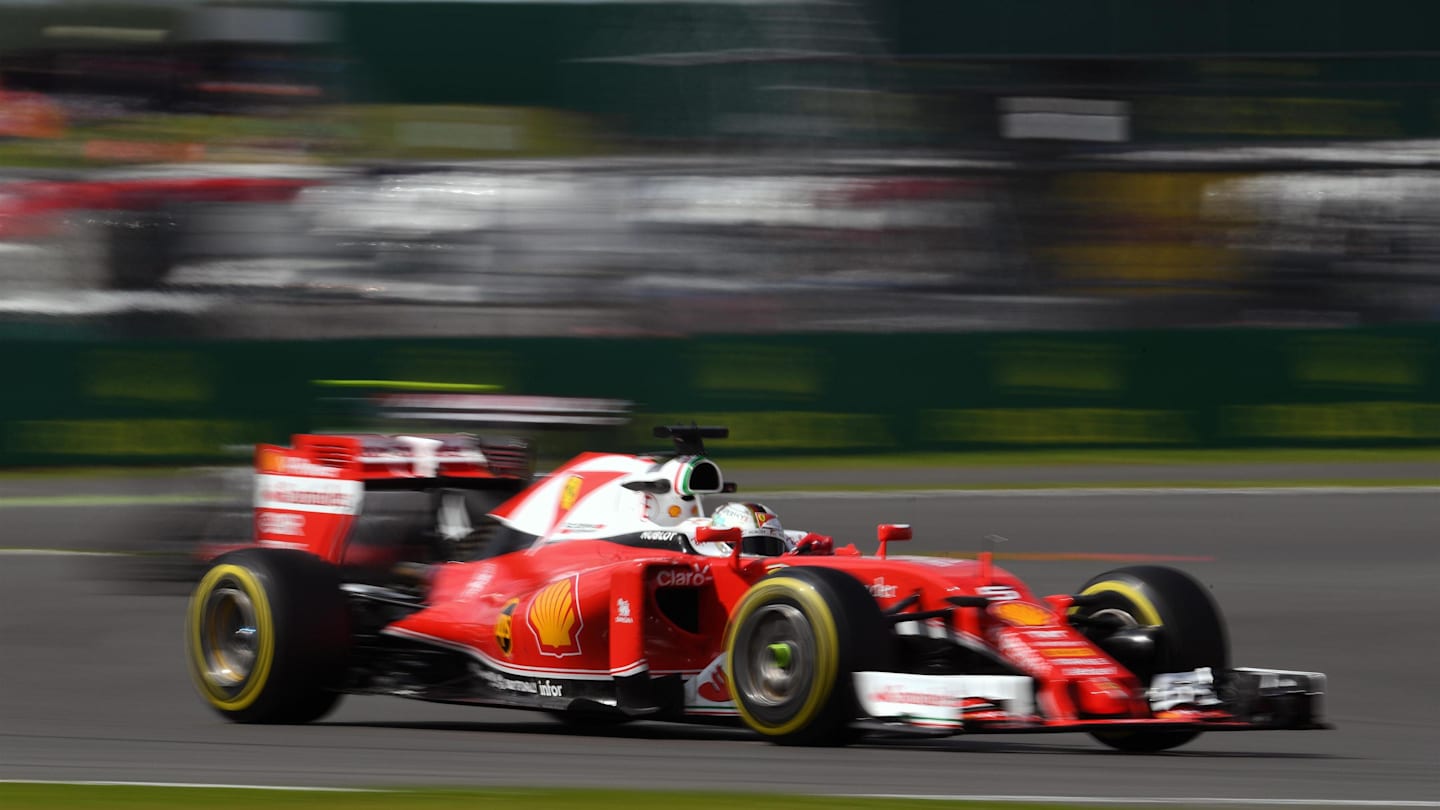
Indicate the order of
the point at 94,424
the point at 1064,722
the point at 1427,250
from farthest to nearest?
the point at 1427,250, the point at 94,424, the point at 1064,722

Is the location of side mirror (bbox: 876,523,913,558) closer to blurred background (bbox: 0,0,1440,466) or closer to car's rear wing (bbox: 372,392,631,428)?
car's rear wing (bbox: 372,392,631,428)

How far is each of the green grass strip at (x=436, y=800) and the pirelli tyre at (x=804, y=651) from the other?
1091 mm

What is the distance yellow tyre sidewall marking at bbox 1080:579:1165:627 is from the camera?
25.4 ft

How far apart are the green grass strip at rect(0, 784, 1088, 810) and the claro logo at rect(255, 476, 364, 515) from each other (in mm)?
3171

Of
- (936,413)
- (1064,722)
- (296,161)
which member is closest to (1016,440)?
(936,413)

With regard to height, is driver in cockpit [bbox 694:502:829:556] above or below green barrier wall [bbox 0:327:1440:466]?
below

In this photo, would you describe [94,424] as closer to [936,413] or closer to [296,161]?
[296,161]

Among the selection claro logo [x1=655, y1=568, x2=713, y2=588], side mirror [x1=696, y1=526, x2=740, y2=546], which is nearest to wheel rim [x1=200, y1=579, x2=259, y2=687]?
claro logo [x1=655, y1=568, x2=713, y2=588]

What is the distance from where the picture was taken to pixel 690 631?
812 cm

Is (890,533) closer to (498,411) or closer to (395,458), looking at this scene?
(395,458)

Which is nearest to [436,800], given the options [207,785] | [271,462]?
[207,785]

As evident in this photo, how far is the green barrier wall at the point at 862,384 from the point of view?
18.7 m

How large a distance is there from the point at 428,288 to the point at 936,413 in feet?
16.1

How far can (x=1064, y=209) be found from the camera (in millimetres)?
21031
